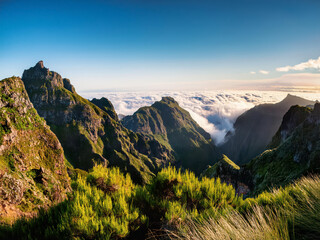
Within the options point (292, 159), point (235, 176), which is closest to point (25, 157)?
point (235, 176)

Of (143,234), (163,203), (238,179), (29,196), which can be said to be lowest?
(238,179)

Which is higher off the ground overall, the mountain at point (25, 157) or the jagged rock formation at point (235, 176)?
the mountain at point (25, 157)


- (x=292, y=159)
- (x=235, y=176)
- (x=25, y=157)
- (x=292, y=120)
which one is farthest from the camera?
(x=292, y=120)

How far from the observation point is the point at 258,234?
4.00 m

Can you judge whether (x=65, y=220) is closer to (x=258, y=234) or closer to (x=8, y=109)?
(x=258, y=234)

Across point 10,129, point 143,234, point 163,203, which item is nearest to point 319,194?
point 163,203

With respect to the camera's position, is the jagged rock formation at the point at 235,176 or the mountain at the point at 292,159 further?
the jagged rock formation at the point at 235,176

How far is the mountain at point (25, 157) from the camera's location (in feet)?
124

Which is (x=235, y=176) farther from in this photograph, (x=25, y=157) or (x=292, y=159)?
(x=25, y=157)

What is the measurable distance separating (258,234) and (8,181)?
53.0m

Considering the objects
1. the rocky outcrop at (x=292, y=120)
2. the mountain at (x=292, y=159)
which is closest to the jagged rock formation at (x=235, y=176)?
the mountain at (x=292, y=159)

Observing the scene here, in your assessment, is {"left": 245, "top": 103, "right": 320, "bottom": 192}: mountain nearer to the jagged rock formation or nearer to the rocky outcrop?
the jagged rock formation

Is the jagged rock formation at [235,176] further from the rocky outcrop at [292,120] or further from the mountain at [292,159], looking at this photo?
the rocky outcrop at [292,120]

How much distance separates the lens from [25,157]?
5784 centimetres
